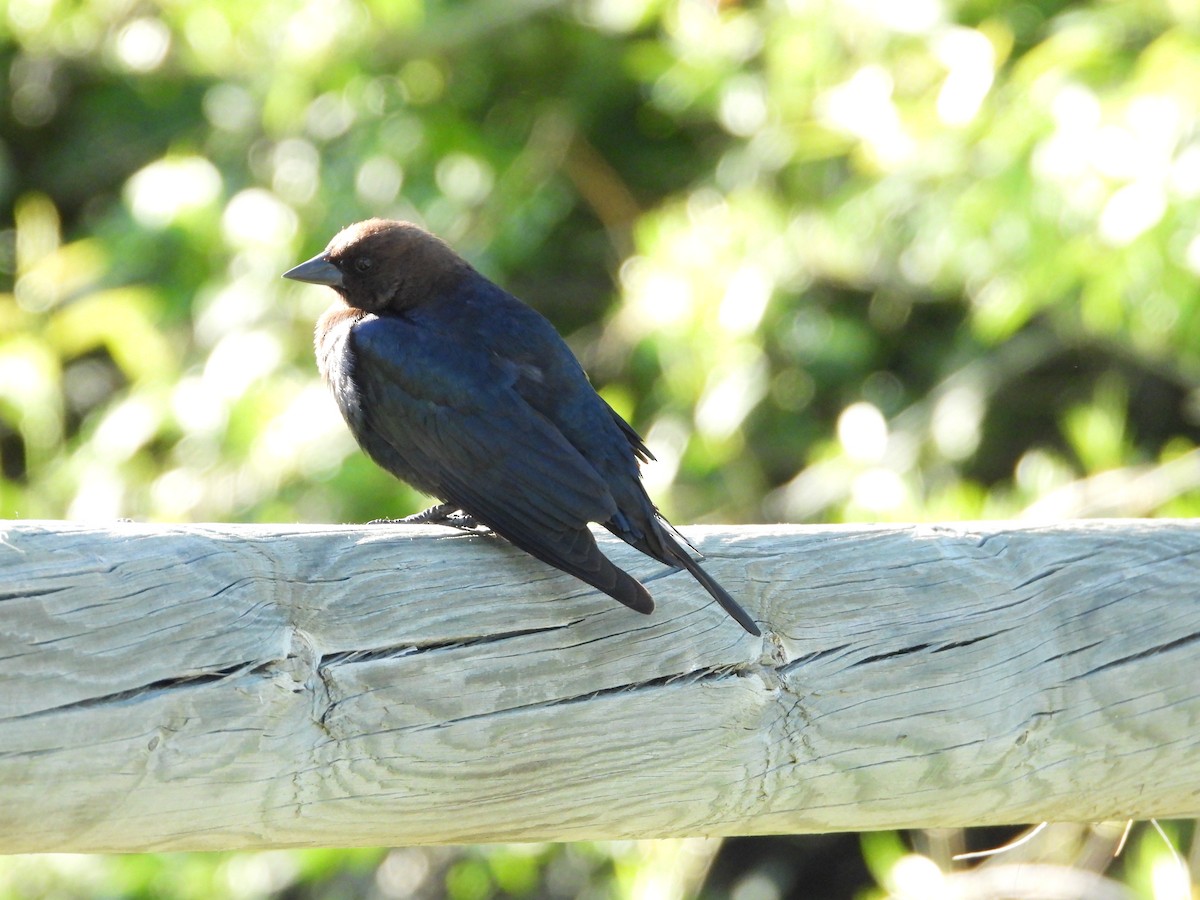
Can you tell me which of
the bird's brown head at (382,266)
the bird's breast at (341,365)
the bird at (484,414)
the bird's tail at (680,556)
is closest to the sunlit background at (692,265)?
the bird's brown head at (382,266)

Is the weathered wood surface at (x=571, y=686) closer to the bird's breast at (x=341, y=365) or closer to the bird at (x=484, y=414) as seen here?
the bird at (x=484, y=414)

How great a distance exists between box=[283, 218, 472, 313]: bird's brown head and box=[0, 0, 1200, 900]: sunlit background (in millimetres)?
991

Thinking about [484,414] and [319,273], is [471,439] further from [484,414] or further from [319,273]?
[319,273]

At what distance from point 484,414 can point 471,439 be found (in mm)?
59

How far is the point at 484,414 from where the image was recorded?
2.47 meters

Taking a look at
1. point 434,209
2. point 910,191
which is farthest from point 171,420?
point 910,191

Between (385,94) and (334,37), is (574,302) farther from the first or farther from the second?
(334,37)

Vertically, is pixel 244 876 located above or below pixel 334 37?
below

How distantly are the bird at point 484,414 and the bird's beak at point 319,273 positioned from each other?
0.32 feet

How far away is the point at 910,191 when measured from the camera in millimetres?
3682

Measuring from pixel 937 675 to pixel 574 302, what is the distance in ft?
12.0

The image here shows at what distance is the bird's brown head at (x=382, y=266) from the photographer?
306 centimetres

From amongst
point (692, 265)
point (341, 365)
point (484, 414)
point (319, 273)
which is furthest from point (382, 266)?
point (692, 265)

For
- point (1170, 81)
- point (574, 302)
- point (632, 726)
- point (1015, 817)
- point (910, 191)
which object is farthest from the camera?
point (574, 302)
